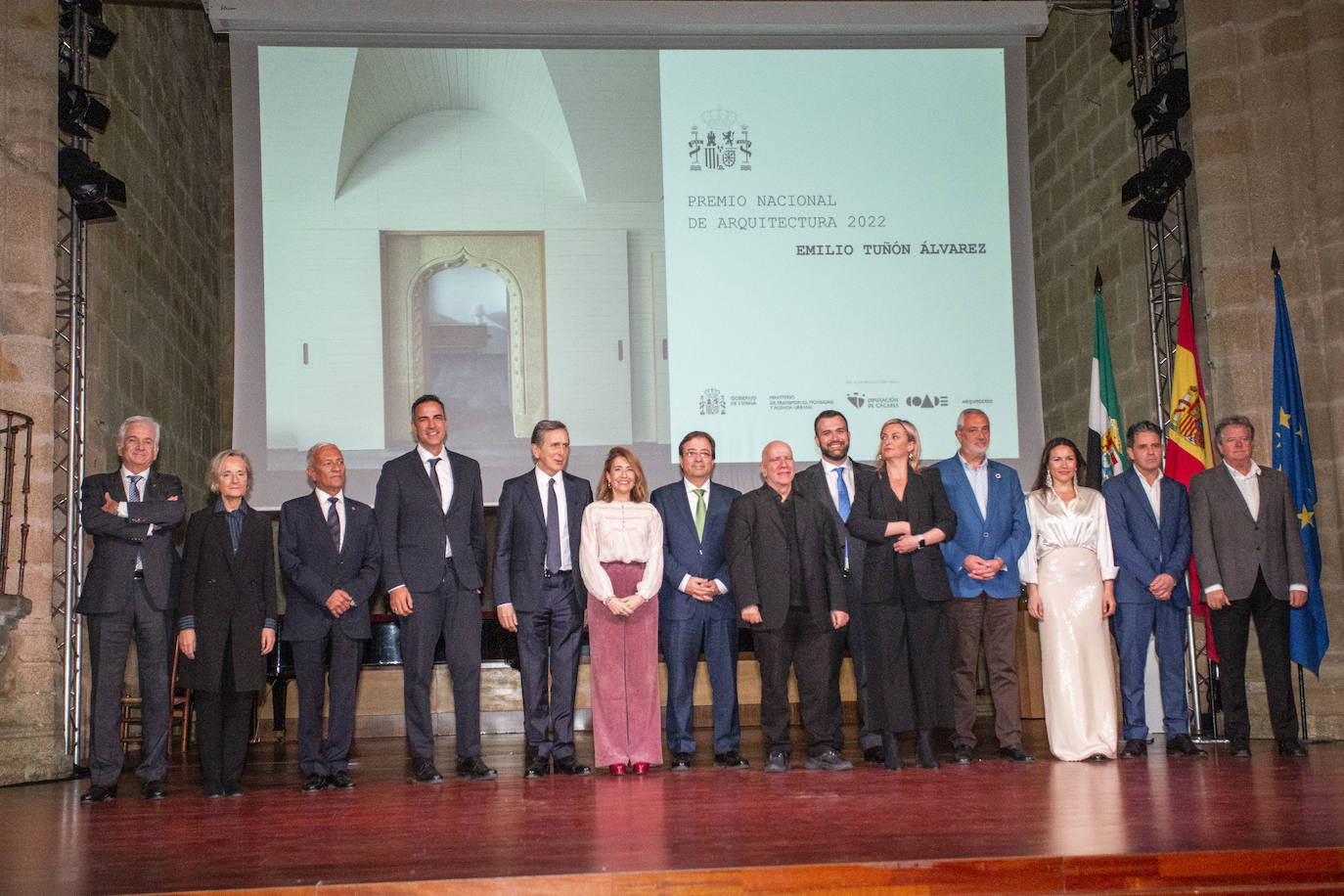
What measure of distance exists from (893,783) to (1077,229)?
5.58m

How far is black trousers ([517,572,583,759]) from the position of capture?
5.11 meters

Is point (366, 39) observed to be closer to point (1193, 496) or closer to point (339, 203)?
point (339, 203)

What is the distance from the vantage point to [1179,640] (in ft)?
18.0

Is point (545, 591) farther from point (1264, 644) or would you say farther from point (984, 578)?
point (1264, 644)

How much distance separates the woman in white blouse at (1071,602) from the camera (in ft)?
17.0

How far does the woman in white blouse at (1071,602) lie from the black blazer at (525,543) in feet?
6.12

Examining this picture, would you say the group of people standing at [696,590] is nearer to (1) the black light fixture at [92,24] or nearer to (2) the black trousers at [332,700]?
→ (2) the black trousers at [332,700]

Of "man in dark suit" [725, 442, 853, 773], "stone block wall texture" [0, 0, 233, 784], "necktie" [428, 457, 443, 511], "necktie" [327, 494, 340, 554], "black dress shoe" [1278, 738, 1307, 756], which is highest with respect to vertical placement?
"stone block wall texture" [0, 0, 233, 784]

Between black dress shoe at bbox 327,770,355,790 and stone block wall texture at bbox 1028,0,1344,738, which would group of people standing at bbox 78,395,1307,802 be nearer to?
black dress shoe at bbox 327,770,355,790

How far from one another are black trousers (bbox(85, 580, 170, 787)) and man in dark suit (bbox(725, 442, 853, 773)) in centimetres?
226

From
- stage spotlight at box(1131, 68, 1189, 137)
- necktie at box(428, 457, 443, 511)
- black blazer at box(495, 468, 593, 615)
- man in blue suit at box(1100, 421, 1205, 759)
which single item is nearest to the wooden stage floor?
man in blue suit at box(1100, 421, 1205, 759)

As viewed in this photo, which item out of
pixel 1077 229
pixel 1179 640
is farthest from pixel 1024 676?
pixel 1077 229

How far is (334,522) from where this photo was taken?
5.05m

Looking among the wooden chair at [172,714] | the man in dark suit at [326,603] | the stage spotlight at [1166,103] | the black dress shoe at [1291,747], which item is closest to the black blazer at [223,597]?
the man in dark suit at [326,603]
